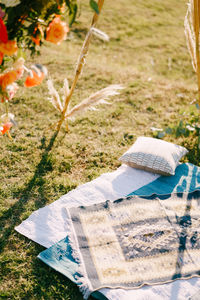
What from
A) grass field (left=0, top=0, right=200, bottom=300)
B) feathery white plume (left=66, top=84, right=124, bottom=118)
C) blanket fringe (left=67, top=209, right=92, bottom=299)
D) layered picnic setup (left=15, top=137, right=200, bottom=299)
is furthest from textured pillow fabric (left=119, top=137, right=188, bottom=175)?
blanket fringe (left=67, top=209, right=92, bottom=299)

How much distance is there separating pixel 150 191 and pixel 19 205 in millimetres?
1168

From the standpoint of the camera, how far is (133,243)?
96.4 inches

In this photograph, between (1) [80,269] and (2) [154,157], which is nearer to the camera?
(1) [80,269]

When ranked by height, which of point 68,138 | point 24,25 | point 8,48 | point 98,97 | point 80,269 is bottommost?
point 80,269

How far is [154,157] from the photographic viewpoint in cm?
332

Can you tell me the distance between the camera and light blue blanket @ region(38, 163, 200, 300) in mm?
2260

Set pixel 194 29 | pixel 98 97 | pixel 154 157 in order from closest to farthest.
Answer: pixel 194 29 → pixel 154 157 → pixel 98 97

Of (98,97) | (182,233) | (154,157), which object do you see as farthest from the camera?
(98,97)

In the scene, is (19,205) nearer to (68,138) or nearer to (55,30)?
(68,138)

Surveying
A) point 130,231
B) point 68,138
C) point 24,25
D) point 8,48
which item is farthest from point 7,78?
point 68,138

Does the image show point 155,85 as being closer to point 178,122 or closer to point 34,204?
point 178,122

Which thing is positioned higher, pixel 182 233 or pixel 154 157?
pixel 154 157

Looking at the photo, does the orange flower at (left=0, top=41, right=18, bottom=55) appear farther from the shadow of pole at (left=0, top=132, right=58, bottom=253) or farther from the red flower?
the shadow of pole at (left=0, top=132, right=58, bottom=253)

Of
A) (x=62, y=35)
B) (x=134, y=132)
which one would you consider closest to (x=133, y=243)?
(x=62, y=35)
